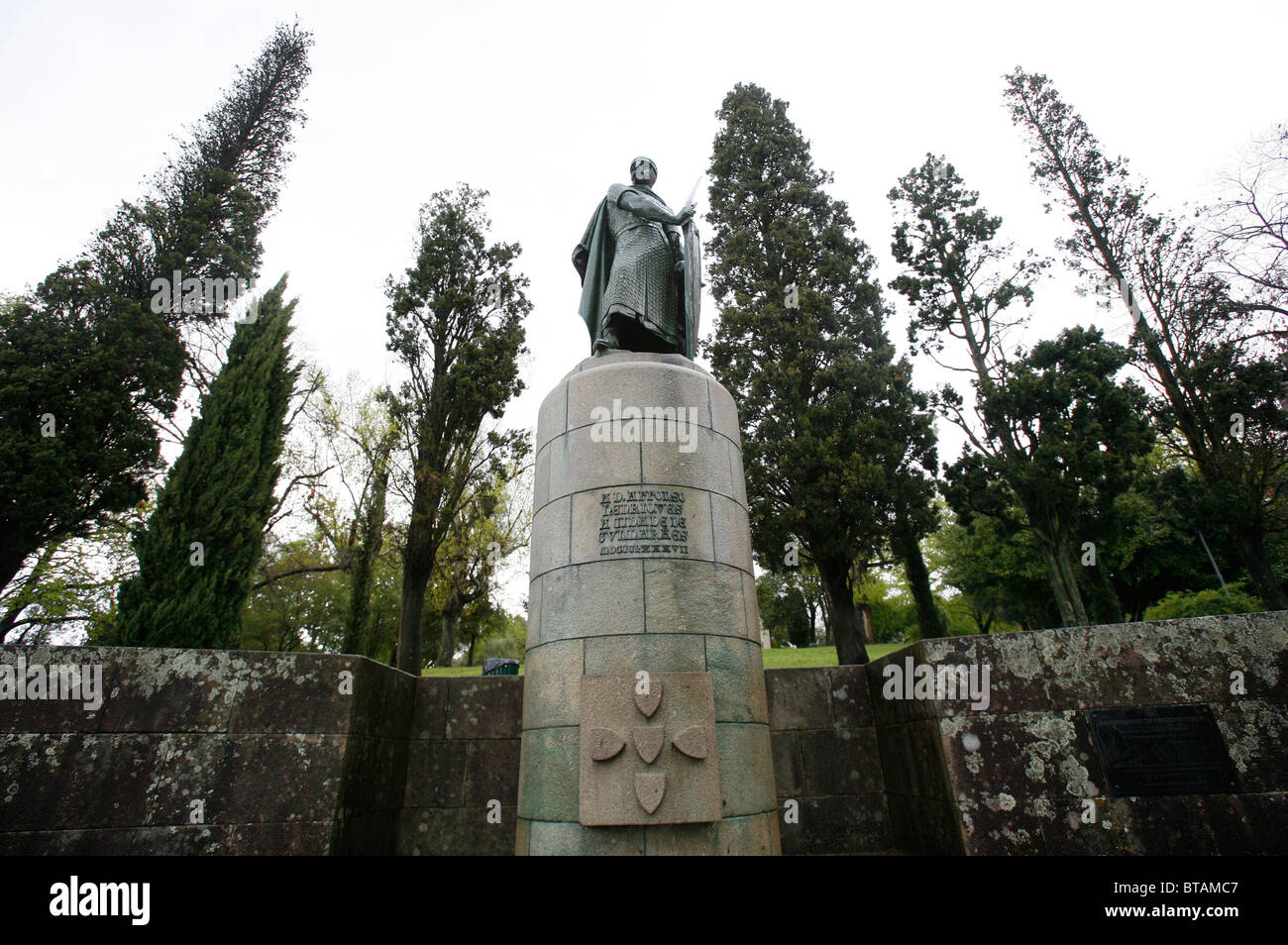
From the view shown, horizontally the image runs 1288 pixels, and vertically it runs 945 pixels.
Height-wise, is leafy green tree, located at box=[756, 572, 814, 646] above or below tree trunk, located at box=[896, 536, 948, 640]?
above

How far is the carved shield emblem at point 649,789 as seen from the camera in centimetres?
400

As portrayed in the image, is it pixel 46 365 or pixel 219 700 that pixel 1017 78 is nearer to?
pixel 219 700

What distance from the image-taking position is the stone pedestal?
4.13m

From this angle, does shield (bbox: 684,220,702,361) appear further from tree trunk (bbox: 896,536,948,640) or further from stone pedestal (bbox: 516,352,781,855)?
tree trunk (bbox: 896,536,948,640)

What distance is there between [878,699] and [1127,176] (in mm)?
26439

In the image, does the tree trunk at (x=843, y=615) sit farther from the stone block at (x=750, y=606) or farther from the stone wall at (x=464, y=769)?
the stone wall at (x=464, y=769)

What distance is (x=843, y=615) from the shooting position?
18062 mm

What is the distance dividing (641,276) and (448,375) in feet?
44.8

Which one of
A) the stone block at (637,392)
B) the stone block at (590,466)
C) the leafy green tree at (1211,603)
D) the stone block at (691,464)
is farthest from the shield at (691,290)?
the leafy green tree at (1211,603)

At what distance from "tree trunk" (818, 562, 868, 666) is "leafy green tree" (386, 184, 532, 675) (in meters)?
11.0

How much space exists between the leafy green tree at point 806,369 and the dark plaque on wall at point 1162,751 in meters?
13.6

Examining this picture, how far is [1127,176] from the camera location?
22.1 metres

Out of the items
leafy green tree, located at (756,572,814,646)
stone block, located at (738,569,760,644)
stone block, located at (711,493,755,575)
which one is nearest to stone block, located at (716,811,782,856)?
stone block, located at (738,569,760,644)
